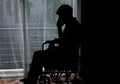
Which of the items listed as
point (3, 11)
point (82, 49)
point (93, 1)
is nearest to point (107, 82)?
point (82, 49)

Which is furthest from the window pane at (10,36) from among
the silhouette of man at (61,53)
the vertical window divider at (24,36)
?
the silhouette of man at (61,53)

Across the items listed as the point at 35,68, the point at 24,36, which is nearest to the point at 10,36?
the point at 24,36

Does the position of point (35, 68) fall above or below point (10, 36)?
below

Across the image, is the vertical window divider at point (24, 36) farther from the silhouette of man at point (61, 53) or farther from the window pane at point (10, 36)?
the silhouette of man at point (61, 53)

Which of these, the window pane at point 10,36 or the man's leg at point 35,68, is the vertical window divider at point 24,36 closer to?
the window pane at point 10,36

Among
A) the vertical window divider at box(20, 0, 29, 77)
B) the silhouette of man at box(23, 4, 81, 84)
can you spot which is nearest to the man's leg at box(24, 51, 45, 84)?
the silhouette of man at box(23, 4, 81, 84)

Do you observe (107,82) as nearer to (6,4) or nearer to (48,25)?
(48,25)

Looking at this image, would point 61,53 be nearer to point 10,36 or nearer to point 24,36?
point 24,36

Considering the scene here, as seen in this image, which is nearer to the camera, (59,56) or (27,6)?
(59,56)

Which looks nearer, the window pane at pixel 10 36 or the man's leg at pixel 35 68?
the man's leg at pixel 35 68

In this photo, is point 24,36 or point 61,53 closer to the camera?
point 61,53

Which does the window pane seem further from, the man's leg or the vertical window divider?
the man's leg

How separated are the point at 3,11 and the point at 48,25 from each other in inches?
28.9

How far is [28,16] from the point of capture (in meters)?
3.54
